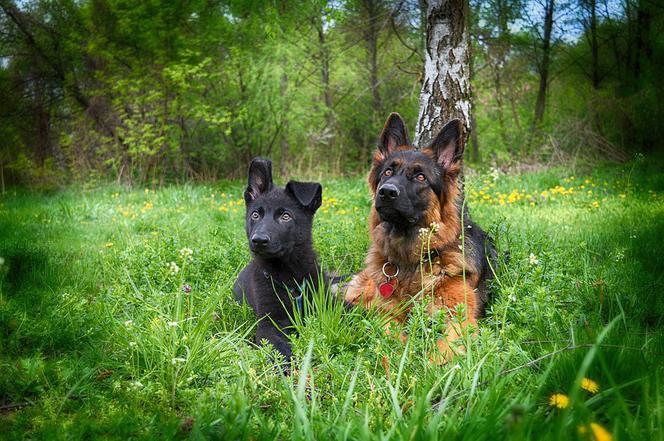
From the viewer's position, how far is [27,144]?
1512 cm

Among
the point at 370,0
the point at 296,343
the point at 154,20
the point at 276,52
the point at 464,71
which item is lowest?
the point at 296,343

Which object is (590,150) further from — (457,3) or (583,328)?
(583,328)

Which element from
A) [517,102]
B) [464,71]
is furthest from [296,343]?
[517,102]

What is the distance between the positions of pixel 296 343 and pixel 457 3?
3.87 meters

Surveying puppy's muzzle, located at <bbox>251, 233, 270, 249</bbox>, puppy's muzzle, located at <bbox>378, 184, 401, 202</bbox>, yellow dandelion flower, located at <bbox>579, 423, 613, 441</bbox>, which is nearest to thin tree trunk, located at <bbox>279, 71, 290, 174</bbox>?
puppy's muzzle, located at <bbox>251, 233, 270, 249</bbox>

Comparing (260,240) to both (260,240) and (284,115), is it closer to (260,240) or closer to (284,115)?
(260,240)

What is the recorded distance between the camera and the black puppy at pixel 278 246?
146 inches

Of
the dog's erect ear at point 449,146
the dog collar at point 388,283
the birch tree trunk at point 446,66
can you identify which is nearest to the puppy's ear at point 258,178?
the dog collar at point 388,283

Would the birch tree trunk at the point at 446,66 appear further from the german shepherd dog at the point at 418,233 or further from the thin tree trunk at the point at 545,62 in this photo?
the thin tree trunk at the point at 545,62

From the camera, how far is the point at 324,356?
8.16 ft

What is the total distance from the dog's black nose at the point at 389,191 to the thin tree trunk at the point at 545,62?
14104 mm

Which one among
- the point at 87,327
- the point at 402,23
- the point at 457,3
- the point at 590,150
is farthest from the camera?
the point at 402,23

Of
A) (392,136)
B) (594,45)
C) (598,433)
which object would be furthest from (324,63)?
(598,433)

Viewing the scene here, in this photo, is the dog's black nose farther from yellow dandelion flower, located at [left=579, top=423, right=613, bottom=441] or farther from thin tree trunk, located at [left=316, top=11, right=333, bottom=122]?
thin tree trunk, located at [left=316, top=11, right=333, bottom=122]
